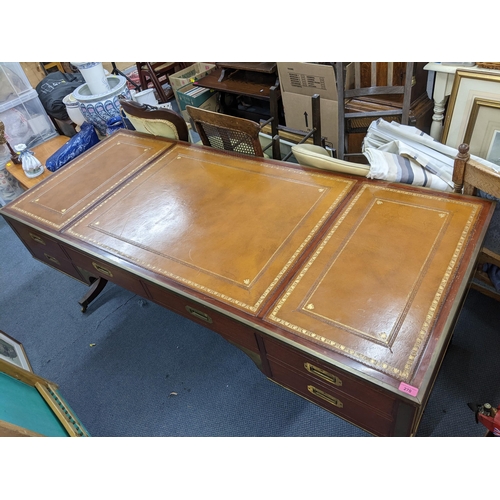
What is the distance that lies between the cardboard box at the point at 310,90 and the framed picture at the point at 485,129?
90 centimetres

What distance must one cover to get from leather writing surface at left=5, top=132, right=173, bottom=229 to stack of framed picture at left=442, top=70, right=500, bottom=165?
1.59 m

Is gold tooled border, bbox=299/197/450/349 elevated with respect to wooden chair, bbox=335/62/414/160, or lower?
lower

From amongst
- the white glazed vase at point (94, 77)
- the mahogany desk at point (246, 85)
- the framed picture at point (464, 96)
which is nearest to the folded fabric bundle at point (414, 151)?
the framed picture at point (464, 96)

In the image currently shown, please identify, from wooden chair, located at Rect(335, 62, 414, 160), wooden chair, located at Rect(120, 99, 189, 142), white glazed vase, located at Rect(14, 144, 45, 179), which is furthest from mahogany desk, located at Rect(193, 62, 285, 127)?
white glazed vase, located at Rect(14, 144, 45, 179)

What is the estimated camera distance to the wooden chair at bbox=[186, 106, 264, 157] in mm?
1833

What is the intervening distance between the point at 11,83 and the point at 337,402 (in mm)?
Result: 3484

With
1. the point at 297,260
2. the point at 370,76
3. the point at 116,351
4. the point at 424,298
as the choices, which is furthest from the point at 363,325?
the point at 370,76

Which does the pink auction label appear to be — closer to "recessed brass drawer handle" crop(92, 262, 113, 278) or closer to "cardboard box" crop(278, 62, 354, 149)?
"recessed brass drawer handle" crop(92, 262, 113, 278)

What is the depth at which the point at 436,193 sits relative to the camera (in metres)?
1.48

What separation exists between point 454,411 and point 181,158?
1760 millimetres

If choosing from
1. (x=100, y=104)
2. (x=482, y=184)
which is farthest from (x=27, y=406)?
(x=100, y=104)

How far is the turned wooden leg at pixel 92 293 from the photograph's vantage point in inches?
91.9

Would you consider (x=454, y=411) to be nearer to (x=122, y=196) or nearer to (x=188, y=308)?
(x=188, y=308)

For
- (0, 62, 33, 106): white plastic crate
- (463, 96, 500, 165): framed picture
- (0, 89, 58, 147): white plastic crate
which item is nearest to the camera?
(463, 96, 500, 165): framed picture
